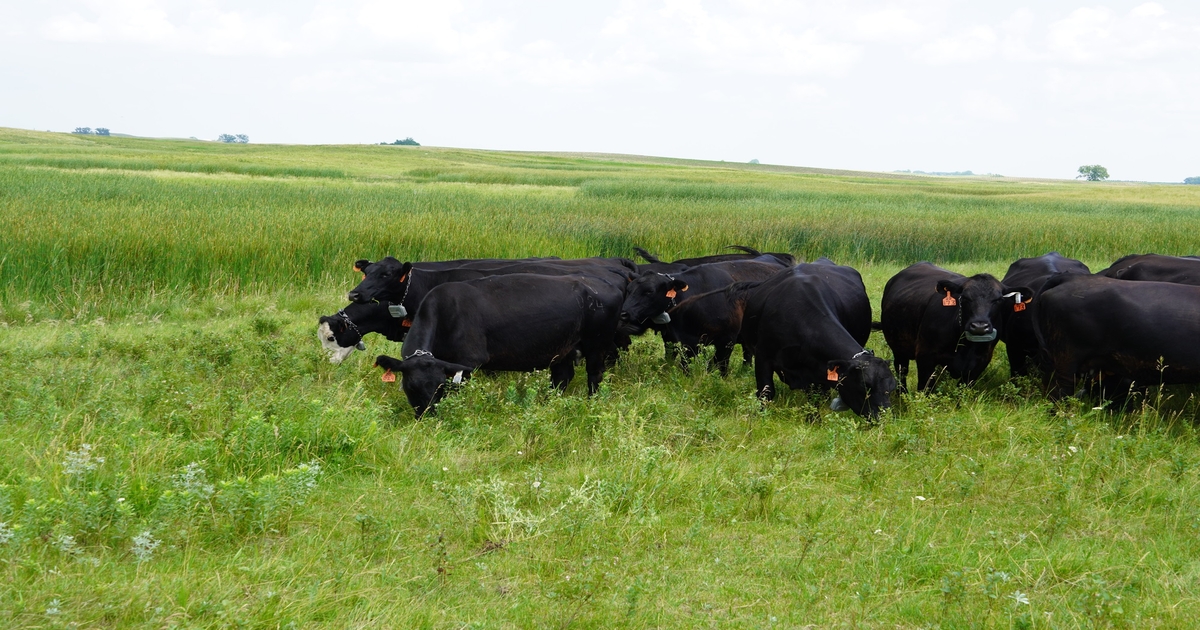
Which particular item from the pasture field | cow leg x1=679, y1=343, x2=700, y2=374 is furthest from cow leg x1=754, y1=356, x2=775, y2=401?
cow leg x1=679, y1=343, x2=700, y2=374

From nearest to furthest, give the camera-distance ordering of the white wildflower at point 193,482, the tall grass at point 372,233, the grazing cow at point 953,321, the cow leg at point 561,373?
the white wildflower at point 193,482
the grazing cow at point 953,321
the cow leg at point 561,373
the tall grass at point 372,233

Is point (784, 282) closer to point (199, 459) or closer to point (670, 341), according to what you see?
point (670, 341)

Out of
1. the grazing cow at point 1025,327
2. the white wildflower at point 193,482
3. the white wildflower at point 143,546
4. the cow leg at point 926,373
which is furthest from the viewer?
the grazing cow at point 1025,327

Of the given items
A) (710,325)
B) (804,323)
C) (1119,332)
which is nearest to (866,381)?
(804,323)

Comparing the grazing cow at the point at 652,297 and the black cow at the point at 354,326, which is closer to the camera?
the black cow at the point at 354,326

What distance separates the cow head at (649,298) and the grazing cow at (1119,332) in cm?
376

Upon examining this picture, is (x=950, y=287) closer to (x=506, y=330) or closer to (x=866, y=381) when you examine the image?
(x=866, y=381)

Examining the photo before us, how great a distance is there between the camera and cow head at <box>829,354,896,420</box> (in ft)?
24.8

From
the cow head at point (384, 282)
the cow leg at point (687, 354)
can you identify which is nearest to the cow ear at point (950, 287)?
the cow leg at point (687, 354)

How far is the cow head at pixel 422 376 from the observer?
24.4 ft

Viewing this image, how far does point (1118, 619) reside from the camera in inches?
176

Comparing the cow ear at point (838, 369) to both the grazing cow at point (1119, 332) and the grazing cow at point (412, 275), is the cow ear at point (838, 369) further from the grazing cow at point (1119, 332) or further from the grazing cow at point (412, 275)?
the grazing cow at point (412, 275)

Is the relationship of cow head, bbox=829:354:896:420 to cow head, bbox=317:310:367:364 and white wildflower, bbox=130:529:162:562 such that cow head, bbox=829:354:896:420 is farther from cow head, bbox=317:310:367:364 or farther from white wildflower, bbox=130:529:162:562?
cow head, bbox=317:310:367:364

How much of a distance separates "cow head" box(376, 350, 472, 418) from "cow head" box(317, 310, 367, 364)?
257 cm
